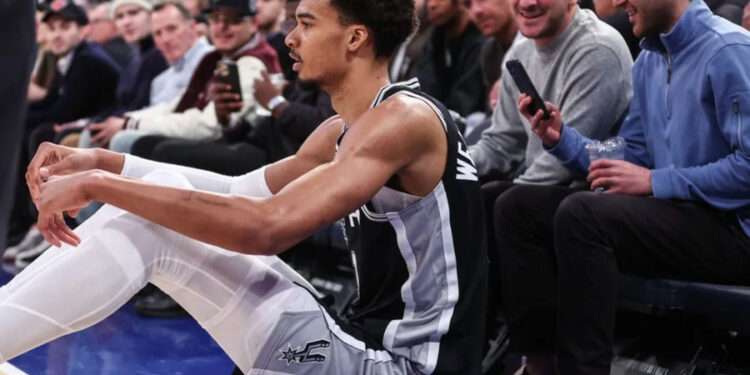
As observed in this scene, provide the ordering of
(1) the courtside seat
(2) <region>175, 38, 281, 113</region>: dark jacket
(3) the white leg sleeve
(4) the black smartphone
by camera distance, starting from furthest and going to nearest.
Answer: (2) <region>175, 38, 281, 113</region>: dark jacket, (4) the black smartphone, (1) the courtside seat, (3) the white leg sleeve

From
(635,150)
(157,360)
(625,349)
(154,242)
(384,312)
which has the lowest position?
(157,360)

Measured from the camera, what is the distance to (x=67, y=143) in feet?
18.6

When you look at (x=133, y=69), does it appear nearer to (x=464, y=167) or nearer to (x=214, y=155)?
(x=214, y=155)

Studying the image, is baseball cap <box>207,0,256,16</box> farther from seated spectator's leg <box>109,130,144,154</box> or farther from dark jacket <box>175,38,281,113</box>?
seated spectator's leg <box>109,130,144,154</box>

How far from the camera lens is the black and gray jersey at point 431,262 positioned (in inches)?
84.0

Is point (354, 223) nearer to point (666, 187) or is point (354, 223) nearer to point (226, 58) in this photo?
point (666, 187)

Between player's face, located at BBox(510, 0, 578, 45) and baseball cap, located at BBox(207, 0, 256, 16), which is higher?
player's face, located at BBox(510, 0, 578, 45)

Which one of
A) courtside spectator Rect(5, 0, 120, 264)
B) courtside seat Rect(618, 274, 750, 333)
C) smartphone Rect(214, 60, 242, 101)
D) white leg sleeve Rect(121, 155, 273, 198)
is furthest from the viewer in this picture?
courtside spectator Rect(5, 0, 120, 264)

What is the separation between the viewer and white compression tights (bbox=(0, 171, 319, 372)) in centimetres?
201

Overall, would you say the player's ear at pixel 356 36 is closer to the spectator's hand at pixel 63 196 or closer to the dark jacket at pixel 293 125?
the spectator's hand at pixel 63 196

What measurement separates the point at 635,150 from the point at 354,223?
1328mm

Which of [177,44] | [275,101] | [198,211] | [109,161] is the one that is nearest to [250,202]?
[198,211]

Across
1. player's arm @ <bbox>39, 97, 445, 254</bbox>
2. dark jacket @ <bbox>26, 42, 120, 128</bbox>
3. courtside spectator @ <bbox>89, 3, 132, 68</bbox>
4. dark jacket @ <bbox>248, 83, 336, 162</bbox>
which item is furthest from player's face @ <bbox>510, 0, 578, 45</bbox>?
courtside spectator @ <bbox>89, 3, 132, 68</bbox>

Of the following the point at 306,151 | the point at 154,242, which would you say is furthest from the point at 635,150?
the point at 154,242
